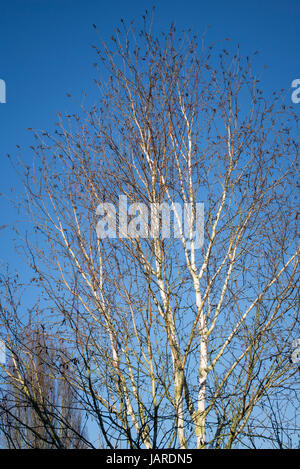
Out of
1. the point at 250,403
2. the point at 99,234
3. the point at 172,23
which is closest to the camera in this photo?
the point at 250,403

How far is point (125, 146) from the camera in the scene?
5.02 metres

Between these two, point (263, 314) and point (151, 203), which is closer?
point (263, 314)

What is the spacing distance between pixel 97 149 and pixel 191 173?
988 mm

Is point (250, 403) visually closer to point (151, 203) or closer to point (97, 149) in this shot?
point (151, 203)

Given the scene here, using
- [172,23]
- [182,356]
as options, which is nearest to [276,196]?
[182,356]

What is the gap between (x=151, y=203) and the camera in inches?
182

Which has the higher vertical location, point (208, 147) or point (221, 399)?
point (208, 147)
